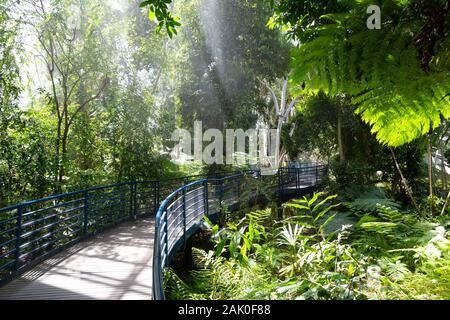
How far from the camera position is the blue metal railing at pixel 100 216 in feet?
13.6

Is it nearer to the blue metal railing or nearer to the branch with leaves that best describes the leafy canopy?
the branch with leaves

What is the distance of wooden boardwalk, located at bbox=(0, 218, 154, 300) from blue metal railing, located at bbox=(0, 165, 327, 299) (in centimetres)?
27

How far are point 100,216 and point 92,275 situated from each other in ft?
10.2

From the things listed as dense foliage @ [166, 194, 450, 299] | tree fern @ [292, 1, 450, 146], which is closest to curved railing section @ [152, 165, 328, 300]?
dense foliage @ [166, 194, 450, 299]

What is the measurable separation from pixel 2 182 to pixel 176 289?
484cm

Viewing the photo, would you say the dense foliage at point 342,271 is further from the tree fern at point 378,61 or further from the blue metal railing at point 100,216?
the tree fern at point 378,61

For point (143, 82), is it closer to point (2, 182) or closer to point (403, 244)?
point (2, 182)

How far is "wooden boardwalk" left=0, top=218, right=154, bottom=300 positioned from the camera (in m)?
3.48

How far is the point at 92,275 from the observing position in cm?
405

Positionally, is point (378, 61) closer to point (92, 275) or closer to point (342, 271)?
point (342, 271)

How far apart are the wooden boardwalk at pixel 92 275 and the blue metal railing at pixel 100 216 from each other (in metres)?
0.27

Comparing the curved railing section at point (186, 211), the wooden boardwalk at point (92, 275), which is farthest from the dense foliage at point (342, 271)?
the curved railing section at point (186, 211)

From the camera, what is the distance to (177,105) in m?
13.4
